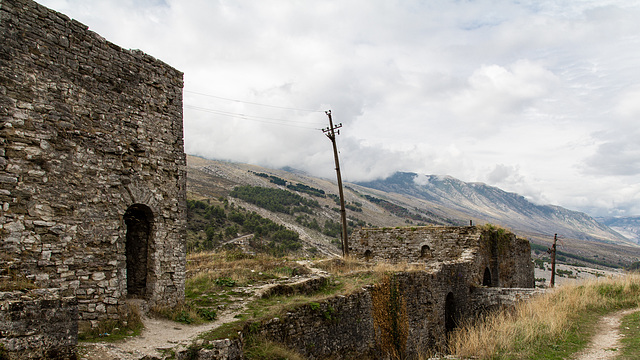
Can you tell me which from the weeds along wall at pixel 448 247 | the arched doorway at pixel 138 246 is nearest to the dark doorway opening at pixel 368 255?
the weeds along wall at pixel 448 247

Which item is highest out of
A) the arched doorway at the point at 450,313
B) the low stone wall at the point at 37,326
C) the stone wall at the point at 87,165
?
the stone wall at the point at 87,165

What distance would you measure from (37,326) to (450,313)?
51.9ft

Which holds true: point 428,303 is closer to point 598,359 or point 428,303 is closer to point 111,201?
point 598,359

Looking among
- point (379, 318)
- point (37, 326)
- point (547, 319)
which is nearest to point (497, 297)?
point (379, 318)

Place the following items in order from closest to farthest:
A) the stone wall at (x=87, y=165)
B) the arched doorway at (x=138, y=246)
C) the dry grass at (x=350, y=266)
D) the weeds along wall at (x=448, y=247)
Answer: the stone wall at (x=87, y=165) < the arched doorway at (x=138, y=246) < the dry grass at (x=350, y=266) < the weeds along wall at (x=448, y=247)

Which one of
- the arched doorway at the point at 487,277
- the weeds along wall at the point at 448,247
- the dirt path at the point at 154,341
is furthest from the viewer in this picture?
the arched doorway at the point at 487,277

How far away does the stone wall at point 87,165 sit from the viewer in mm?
7242

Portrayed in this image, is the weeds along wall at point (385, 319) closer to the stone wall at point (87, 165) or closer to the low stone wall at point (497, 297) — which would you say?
the low stone wall at point (497, 297)

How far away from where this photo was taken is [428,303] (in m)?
15.5

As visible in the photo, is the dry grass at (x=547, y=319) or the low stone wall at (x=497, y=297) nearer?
the dry grass at (x=547, y=319)

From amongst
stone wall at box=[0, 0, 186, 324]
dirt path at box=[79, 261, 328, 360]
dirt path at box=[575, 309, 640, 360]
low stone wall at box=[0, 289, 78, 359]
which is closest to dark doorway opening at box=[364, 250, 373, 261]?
dirt path at box=[575, 309, 640, 360]

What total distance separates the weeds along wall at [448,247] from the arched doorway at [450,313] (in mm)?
2127

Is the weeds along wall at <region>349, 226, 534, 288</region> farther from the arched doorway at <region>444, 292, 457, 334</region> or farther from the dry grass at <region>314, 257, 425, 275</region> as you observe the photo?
the arched doorway at <region>444, 292, 457, 334</region>

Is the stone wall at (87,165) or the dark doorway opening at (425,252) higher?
the stone wall at (87,165)
